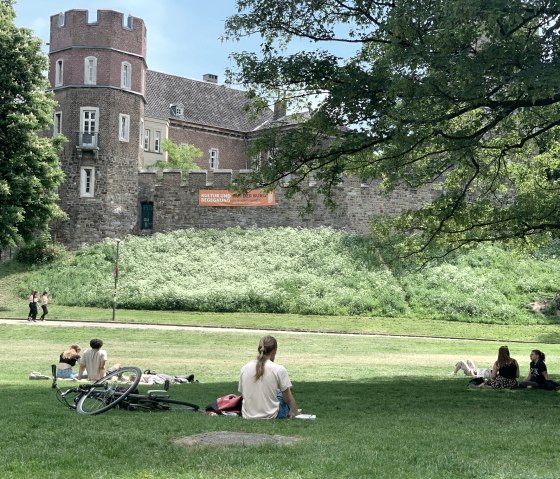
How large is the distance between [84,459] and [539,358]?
38.4 feet

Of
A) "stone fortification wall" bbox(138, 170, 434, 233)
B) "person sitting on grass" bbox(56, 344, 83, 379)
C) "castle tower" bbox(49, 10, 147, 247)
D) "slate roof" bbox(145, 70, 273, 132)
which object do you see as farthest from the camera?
"slate roof" bbox(145, 70, 273, 132)

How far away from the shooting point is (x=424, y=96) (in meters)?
14.1

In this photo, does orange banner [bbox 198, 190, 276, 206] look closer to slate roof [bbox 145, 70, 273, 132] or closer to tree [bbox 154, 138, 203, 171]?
tree [bbox 154, 138, 203, 171]

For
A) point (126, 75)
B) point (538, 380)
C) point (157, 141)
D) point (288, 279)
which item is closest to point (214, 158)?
point (157, 141)

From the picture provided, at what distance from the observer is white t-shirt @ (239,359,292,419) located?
405 inches

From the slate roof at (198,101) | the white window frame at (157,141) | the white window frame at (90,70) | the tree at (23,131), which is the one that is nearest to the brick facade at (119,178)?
the white window frame at (90,70)

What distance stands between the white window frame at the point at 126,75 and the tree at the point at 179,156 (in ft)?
33.4

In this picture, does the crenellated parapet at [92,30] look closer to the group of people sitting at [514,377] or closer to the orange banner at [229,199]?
the orange banner at [229,199]

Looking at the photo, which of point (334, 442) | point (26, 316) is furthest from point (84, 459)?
point (26, 316)

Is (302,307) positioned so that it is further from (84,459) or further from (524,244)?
(84,459)

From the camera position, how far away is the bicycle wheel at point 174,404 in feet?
35.9

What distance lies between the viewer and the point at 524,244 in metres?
20.4

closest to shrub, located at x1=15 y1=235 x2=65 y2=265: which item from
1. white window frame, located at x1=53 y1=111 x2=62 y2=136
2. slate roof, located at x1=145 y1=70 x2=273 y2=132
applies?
white window frame, located at x1=53 y1=111 x2=62 y2=136

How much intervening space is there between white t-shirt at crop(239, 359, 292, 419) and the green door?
40.8m
